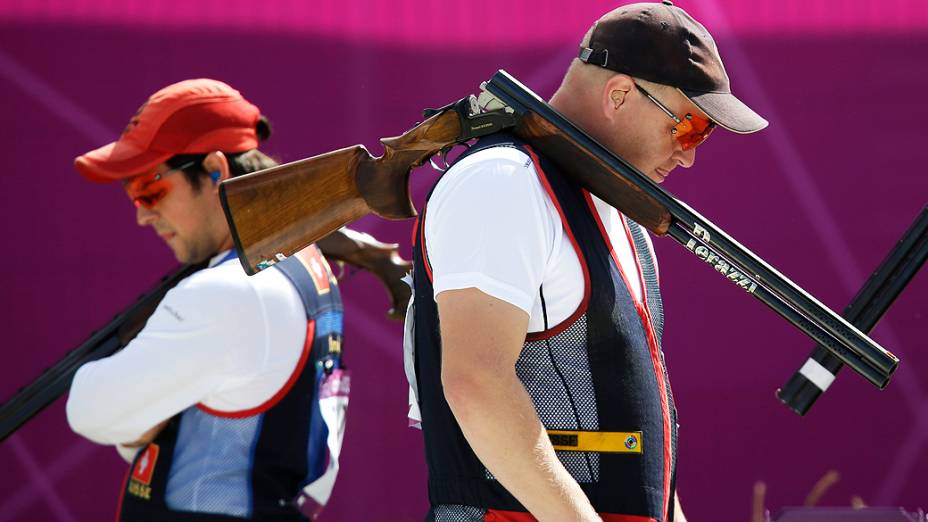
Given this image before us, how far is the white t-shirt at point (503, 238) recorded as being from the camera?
77.4 inches

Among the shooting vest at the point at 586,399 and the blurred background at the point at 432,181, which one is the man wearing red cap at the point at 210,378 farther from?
the blurred background at the point at 432,181

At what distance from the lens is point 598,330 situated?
2076 mm

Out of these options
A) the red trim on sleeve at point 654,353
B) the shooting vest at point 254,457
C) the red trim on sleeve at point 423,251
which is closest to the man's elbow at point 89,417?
the shooting vest at point 254,457

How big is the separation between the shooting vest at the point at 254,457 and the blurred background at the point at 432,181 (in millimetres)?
1476

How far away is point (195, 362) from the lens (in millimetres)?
2699

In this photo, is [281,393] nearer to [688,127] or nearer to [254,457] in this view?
[254,457]

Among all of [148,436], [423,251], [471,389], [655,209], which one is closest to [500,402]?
[471,389]

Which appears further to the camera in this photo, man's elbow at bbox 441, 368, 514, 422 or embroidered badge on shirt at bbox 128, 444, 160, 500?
embroidered badge on shirt at bbox 128, 444, 160, 500

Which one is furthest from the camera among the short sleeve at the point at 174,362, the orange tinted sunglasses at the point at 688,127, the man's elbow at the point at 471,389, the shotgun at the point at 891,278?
the shotgun at the point at 891,278

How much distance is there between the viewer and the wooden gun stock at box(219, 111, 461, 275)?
2.48m

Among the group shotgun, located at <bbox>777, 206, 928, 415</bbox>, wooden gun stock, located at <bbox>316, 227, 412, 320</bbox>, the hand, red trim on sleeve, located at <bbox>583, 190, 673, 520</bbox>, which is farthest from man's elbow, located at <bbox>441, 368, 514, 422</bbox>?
wooden gun stock, located at <bbox>316, 227, 412, 320</bbox>

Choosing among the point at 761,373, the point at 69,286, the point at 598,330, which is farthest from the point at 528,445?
the point at 69,286

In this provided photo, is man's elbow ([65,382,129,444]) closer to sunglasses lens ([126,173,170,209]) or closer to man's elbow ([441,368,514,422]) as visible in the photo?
sunglasses lens ([126,173,170,209])

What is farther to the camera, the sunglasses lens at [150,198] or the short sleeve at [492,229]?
the sunglasses lens at [150,198]
